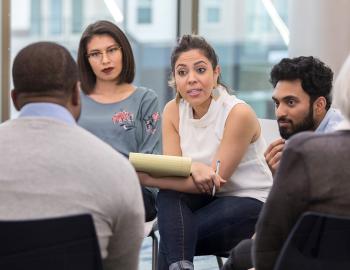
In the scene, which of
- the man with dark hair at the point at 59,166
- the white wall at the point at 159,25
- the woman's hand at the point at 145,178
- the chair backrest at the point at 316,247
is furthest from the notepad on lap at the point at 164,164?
the white wall at the point at 159,25

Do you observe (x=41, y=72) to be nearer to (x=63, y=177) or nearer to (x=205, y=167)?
(x=63, y=177)

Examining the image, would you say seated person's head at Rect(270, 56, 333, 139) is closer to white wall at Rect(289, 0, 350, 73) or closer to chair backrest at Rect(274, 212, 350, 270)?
chair backrest at Rect(274, 212, 350, 270)

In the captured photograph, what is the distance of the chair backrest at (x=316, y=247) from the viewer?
1.62 metres

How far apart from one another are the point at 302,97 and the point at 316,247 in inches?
42.1

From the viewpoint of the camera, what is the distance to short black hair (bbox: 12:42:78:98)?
67.4 inches

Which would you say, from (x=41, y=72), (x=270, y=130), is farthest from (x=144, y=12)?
(x=41, y=72)

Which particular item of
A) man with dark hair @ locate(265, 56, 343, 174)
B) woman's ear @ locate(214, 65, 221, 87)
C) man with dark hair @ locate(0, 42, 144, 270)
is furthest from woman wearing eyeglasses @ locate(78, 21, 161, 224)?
man with dark hair @ locate(0, 42, 144, 270)

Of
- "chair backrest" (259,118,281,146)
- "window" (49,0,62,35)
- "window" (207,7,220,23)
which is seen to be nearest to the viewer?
"chair backrest" (259,118,281,146)

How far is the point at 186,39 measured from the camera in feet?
10.3

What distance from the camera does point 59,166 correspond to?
161cm

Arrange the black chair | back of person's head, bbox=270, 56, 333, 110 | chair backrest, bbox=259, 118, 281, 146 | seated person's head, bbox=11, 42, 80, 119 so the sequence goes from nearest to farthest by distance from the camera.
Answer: the black chair, seated person's head, bbox=11, 42, 80, 119, back of person's head, bbox=270, 56, 333, 110, chair backrest, bbox=259, 118, 281, 146

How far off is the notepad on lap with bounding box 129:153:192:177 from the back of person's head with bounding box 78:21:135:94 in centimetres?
58

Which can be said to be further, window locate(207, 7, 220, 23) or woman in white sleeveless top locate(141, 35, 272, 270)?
window locate(207, 7, 220, 23)

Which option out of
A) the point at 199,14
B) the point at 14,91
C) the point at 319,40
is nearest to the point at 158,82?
the point at 199,14
